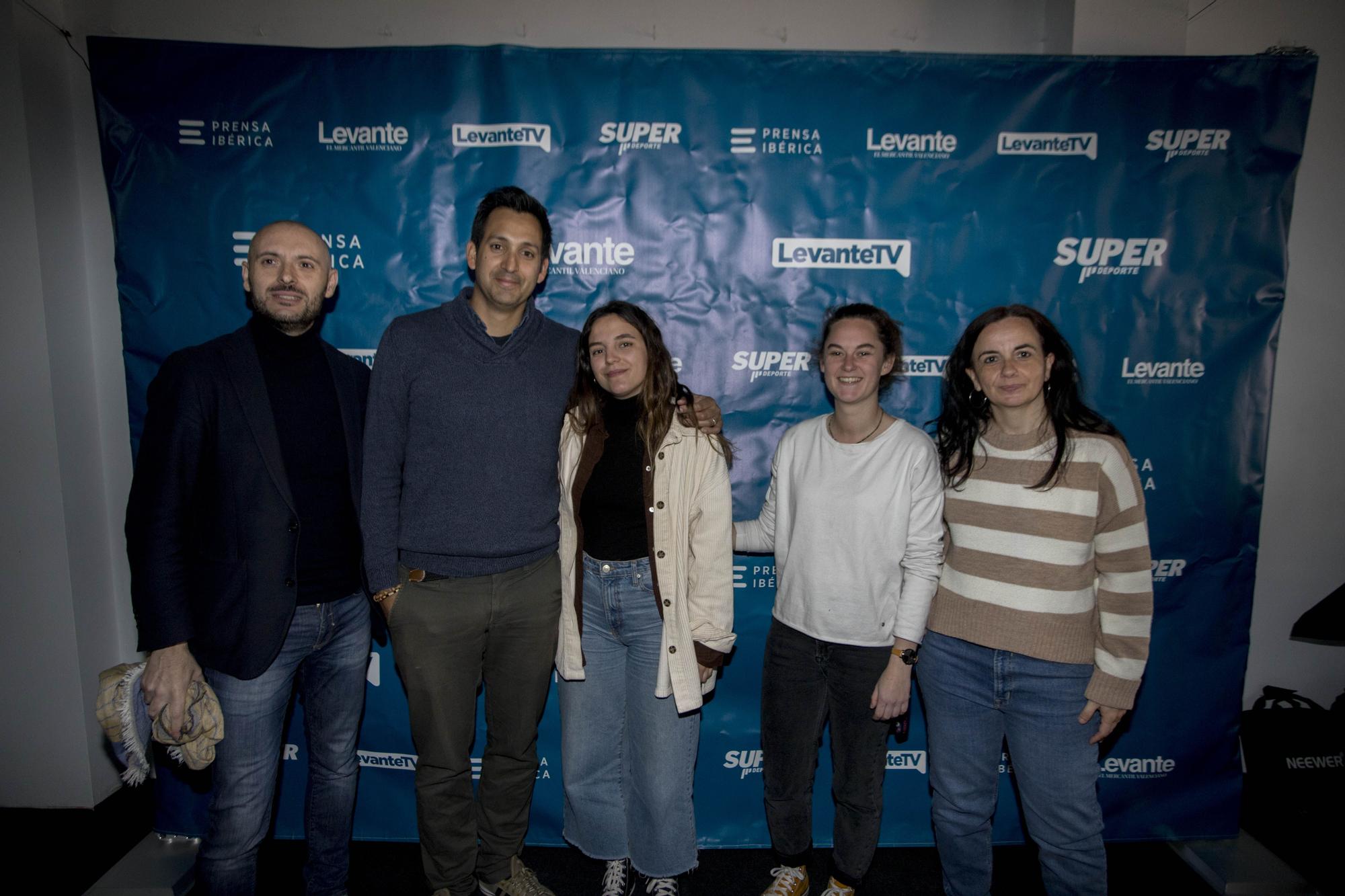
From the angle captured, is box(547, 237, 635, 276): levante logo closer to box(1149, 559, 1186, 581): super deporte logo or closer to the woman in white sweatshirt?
the woman in white sweatshirt

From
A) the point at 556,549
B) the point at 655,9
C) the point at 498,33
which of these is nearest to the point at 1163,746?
the point at 556,549

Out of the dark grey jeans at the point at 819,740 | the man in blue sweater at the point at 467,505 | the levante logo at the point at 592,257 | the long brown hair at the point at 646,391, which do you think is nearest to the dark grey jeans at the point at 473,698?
the man in blue sweater at the point at 467,505

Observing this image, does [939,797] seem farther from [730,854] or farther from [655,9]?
[655,9]

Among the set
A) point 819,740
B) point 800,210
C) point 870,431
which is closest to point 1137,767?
point 819,740

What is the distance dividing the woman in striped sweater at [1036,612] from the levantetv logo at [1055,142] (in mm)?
1002

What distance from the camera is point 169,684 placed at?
1610 millimetres

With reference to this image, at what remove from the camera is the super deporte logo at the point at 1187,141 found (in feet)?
7.51

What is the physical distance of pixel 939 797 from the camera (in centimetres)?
183

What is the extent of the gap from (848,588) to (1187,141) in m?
2.21

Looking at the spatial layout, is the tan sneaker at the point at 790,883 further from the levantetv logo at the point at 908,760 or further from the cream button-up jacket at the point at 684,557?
the cream button-up jacket at the point at 684,557

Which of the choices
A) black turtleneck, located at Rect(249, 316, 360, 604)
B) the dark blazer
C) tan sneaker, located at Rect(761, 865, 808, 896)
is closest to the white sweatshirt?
tan sneaker, located at Rect(761, 865, 808, 896)

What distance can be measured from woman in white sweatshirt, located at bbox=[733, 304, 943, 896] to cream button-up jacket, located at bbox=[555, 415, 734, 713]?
24cm

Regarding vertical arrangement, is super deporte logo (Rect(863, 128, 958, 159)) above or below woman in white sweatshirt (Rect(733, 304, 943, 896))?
→ above

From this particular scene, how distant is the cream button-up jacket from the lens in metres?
1.84
